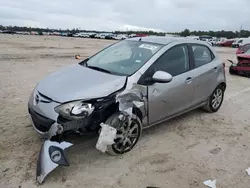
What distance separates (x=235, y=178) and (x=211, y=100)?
2397 mm

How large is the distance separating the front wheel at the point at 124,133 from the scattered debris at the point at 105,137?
0.27ft

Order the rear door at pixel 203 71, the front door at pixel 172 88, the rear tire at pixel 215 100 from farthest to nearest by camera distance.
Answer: the rear tire at pixel 215 100, the rear door at pixel 203 71, the front door at pixel 172 88

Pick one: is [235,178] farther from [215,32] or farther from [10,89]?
[215,32]

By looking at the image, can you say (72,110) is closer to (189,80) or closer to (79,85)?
(79,85)

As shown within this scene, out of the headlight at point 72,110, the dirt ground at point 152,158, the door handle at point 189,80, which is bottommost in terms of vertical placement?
the dirt ground at point 152,158

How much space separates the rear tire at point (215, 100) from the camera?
18.1 feet

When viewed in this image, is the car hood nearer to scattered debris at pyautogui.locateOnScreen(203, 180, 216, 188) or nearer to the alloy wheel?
scattered debris at pyautogui.locateOnScreen(203, 180, 216, 188)

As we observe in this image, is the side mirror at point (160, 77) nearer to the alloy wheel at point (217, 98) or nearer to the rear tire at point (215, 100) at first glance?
the rear tire at point (215, 100)

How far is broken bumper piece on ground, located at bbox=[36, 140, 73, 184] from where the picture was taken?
301cm

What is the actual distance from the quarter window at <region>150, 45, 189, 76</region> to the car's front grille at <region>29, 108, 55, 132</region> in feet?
5.86

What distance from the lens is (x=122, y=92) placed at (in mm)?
3611

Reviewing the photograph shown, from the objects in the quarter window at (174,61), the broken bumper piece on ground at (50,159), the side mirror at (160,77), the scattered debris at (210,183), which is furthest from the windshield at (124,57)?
the scattered debris at (210,183)

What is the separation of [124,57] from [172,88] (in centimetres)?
97

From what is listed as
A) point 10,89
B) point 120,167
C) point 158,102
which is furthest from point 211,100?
point 10,89
